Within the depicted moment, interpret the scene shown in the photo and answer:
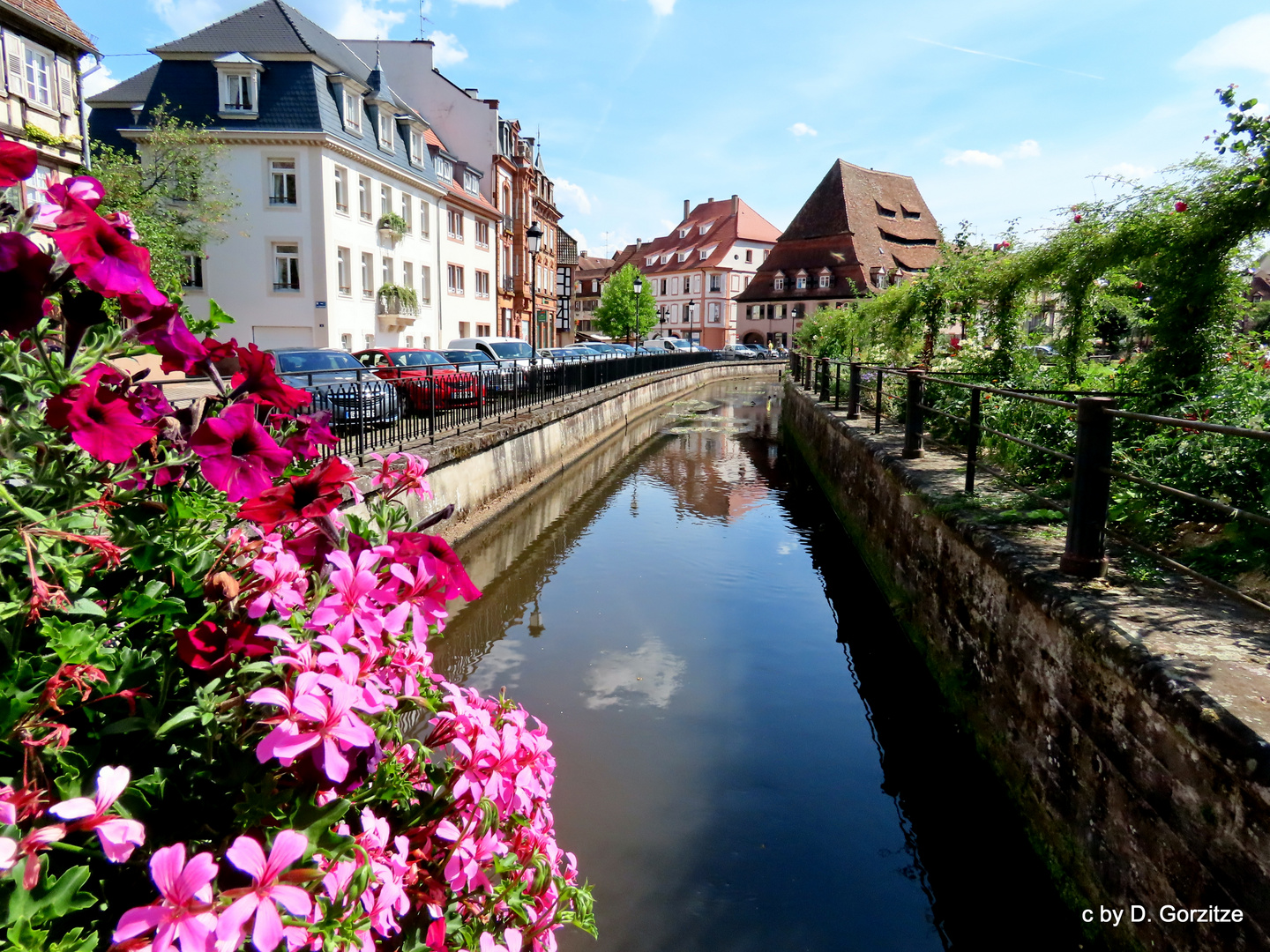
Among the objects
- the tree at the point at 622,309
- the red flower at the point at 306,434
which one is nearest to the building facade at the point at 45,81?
the red flower at the point at 306,434

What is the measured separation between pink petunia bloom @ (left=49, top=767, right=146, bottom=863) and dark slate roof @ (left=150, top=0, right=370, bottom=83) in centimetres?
3146

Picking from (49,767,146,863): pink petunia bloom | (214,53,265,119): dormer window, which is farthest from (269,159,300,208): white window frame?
(49,767,146,863): pink petunia bloom

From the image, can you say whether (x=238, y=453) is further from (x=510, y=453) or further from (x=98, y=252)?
(x=510, y=453)

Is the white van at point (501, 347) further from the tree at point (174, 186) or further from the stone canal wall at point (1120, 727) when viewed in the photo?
the stone canal wall at point (1120, 727)

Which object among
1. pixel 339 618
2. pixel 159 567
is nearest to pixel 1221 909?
pixel 339 618

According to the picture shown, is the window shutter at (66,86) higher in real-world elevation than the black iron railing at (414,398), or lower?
higher

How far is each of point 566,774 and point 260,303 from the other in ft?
86.5

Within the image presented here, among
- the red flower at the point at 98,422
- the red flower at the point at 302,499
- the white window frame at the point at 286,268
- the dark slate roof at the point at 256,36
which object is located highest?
the dark slate roof at the point at 256,36

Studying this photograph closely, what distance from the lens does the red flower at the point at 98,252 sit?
1221 millimetres

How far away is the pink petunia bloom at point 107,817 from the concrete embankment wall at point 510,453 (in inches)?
147

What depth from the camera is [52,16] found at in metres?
21.7

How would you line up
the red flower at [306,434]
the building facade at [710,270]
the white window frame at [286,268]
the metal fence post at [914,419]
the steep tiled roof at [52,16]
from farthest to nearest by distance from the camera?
the building facade at [710,270] → the white window frame at [286,268] → the steep tiled roof at [52,16] → the metal fence post at [914,419] → the red flower at [306,434]

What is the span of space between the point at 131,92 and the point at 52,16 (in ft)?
31.6

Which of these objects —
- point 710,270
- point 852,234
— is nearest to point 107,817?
point 852,234
